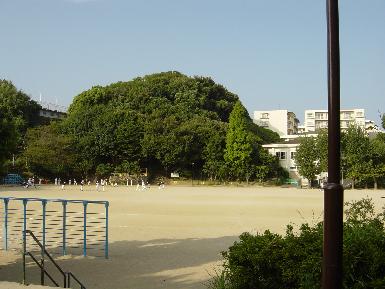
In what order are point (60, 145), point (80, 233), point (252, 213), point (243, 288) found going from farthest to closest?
point (60, 145), point (252, 213), point (80, 233), point (243, 288)

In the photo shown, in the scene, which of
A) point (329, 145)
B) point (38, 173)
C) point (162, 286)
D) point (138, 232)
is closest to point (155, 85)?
point (38, 173)

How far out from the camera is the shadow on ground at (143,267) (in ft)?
32.0

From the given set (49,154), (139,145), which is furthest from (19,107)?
(139,145)

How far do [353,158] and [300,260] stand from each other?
5441 centimetres

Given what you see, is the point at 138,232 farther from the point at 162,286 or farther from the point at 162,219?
the point at 162,286

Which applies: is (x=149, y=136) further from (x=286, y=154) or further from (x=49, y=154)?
(x=286, y=154)

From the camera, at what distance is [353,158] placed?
57250 mm

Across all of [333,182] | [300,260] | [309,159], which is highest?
[309,159]

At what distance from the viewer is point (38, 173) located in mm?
62094

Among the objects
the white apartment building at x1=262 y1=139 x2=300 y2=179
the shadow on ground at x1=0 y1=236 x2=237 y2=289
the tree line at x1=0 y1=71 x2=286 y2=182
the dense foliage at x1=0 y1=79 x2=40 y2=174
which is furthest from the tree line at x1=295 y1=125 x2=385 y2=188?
the shadow on ground at x1=0 y1=236 x2=237 y2=289

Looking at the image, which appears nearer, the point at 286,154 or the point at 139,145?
the point at 139,145

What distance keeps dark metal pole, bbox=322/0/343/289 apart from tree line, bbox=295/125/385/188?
53629mm

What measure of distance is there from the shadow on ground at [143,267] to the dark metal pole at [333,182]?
636 centimetres

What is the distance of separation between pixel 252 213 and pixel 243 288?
762 inches
